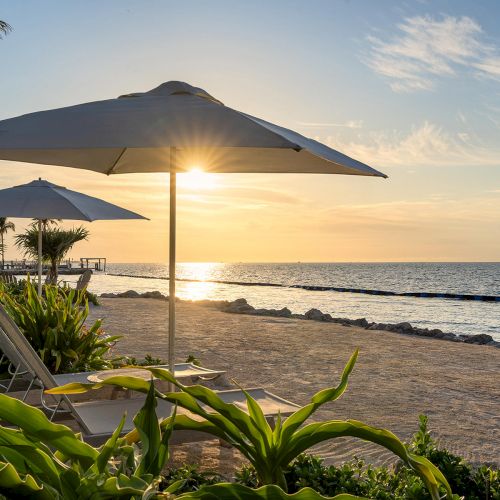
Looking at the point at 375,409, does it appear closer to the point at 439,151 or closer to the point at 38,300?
the point at 38,300

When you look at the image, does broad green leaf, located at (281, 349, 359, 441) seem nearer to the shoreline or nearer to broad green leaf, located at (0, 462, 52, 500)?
broad green leaf, located at (0, 462, 52, 500)

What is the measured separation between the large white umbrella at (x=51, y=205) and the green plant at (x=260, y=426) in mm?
6266

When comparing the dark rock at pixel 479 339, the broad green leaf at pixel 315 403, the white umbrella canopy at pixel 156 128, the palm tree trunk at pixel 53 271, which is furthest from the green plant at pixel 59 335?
the palm tree trunk at pixel 53 271

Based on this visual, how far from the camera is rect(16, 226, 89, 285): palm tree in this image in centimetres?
1991

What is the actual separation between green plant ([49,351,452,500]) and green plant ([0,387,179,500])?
0.30m

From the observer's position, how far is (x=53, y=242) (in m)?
20.1

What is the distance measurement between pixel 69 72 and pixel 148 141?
153 inches

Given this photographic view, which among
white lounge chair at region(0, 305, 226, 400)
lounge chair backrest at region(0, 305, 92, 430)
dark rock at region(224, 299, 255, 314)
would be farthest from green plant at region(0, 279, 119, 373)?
dark rock at region(224, 299, 255, 314)

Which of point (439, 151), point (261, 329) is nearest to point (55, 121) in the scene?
point (261, 329)

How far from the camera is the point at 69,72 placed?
671 centimetres

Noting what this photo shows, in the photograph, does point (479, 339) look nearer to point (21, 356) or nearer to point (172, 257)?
point (172, 257)

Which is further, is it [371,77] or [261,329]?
[261,329]

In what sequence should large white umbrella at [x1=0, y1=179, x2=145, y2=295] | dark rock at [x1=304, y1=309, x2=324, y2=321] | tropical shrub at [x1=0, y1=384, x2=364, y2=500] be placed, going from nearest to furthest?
tropical shrub at [x1=0, y1=384, x2=364, y2=500]
large white umbrella at [x1=0, y1=179, x2=145, y2=295]
dark rock at [x1=304, y1=309, x2=324, y2=321]

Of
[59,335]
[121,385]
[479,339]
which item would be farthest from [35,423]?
[479,339]
